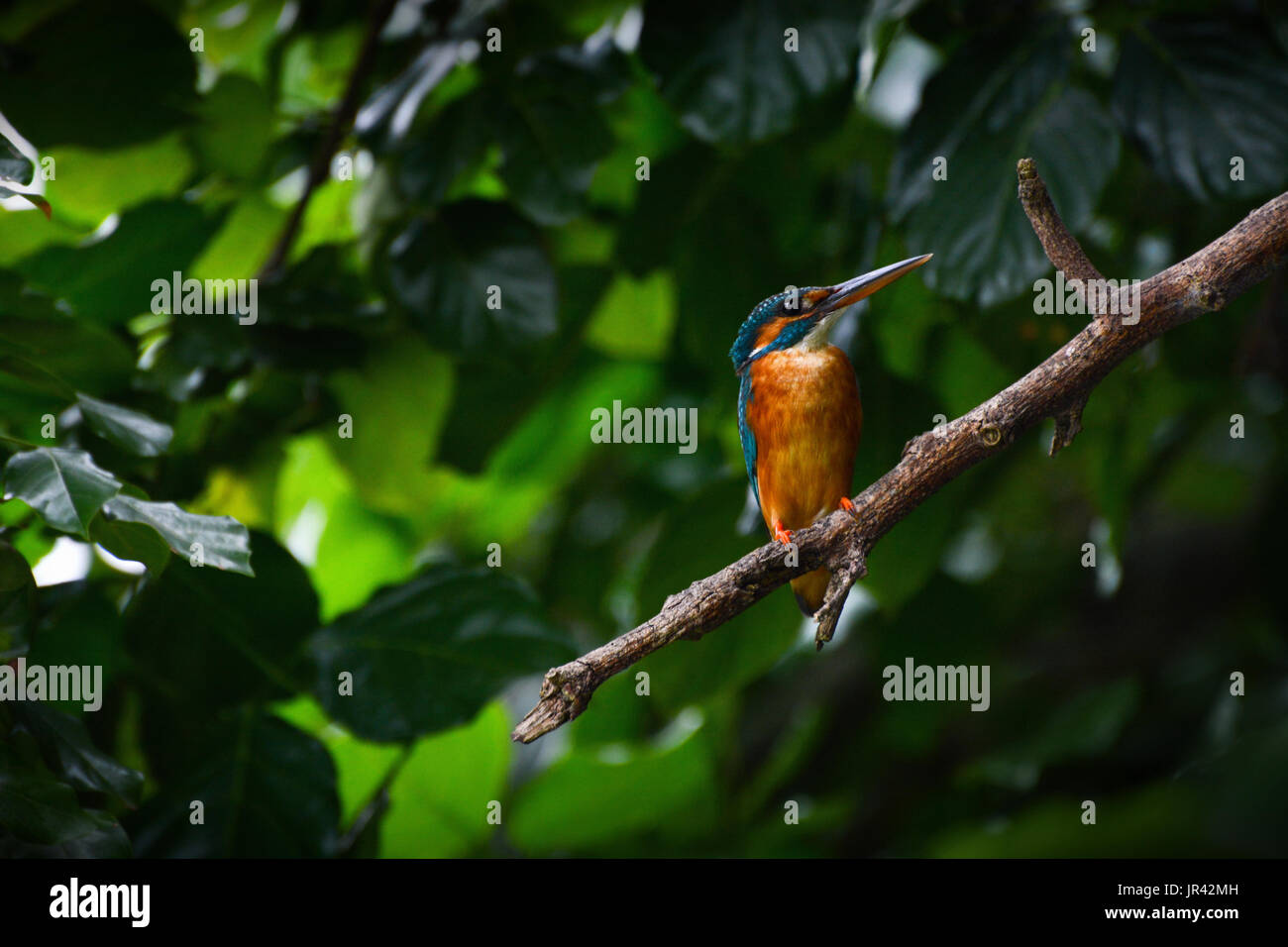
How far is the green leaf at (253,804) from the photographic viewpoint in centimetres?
149

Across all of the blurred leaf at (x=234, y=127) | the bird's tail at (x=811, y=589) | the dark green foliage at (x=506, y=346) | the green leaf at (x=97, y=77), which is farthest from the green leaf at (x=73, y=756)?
the blurred leaf at (x=234, y=127)

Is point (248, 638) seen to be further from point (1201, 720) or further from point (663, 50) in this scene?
point (1201, 720)

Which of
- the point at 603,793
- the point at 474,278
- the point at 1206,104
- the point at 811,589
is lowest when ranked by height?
the point at 603,793

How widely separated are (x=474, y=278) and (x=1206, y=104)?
3.52ft

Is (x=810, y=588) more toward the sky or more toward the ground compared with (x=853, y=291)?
more toward the ground

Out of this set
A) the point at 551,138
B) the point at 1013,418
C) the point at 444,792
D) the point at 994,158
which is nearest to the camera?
the point at 1013,418

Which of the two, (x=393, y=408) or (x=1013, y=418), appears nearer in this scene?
(x=1013, y=418)

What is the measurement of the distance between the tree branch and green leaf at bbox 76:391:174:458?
1.95 ft

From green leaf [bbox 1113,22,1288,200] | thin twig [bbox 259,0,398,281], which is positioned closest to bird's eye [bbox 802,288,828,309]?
green leaf [bbox 1113,22,1288,200]

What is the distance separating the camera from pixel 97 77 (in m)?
1.70

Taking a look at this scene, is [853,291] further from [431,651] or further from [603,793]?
[603,793]

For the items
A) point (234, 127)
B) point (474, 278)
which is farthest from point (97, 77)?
point (474, 278)

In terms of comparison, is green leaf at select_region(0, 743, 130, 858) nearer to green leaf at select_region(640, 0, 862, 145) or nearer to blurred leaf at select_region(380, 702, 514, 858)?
blurred leaf at select_region(380, 702, 514, 858)
